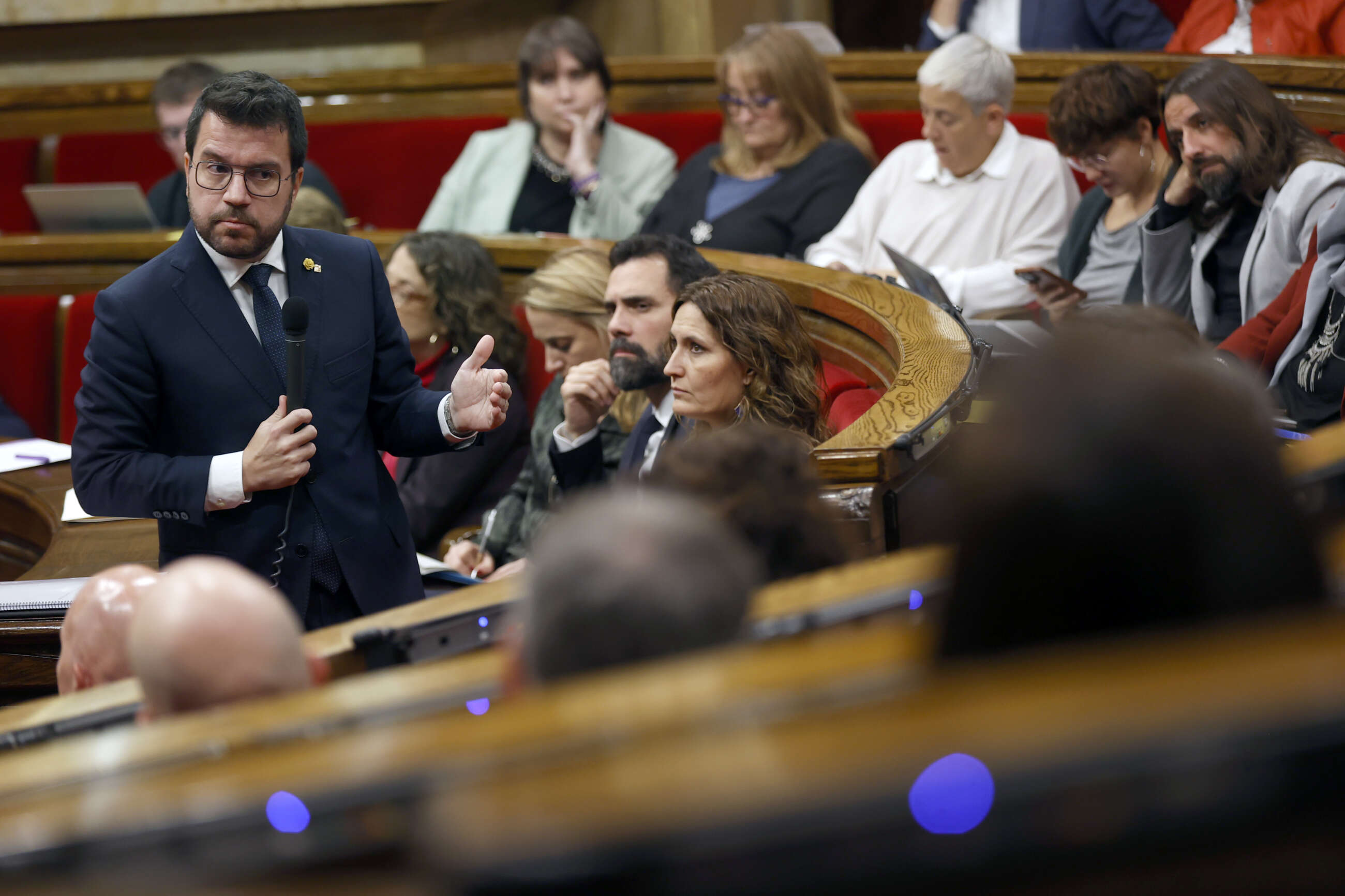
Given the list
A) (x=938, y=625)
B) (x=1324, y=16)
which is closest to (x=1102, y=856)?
(x=938, y=625)

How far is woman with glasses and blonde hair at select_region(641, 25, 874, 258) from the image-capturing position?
3.13 meters

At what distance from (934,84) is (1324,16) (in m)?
0.96

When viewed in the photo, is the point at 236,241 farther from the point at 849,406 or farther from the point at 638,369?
the point at 849,406

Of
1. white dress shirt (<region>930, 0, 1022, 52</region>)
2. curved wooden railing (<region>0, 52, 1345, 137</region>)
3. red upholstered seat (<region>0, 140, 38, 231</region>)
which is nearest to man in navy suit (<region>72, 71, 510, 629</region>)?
curved wooden railing (<region>0, 52, 1345, 137</region>)

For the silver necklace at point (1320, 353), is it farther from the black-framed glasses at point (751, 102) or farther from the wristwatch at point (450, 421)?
the black-framed glasses at point (751, 102)

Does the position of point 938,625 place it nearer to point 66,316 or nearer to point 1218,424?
point 1218,424

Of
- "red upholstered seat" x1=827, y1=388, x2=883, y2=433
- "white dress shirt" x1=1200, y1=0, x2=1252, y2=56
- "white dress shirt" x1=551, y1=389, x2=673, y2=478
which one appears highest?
"white dress shirt" x1=1200, y1=0, x2=1252, y2=56

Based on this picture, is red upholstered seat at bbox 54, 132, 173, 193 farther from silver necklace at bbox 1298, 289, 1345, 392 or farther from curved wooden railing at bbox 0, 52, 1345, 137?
silver necklace at bbox 1298, 289, 1345, 392

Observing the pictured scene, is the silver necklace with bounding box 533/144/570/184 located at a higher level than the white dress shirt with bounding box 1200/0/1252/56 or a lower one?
lower

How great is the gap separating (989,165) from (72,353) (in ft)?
7.48

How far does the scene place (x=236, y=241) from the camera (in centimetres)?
156

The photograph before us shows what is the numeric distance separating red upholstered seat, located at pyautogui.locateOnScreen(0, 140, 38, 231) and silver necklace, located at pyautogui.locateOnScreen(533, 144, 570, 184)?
1885 mm

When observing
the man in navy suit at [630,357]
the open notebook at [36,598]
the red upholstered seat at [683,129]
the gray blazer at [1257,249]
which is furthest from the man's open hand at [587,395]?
the red upholstered seat at [683,129]

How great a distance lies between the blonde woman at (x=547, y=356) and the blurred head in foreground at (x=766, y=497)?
1.50 meters
